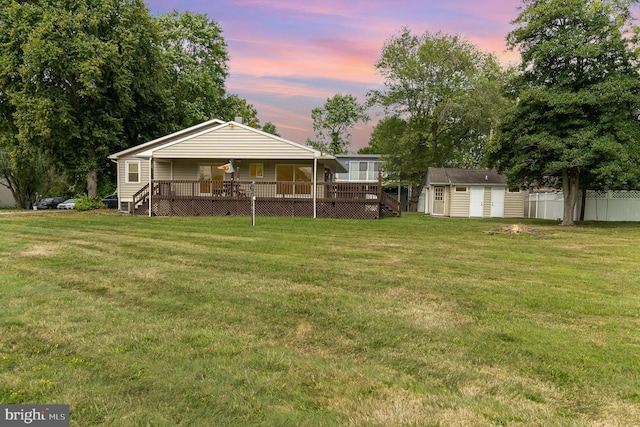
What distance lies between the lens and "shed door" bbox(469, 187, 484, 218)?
77.7 ft

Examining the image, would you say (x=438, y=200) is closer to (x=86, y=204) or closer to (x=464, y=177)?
(x=464, y=177)

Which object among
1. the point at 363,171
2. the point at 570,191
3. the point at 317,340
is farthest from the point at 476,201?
the point at 317,340

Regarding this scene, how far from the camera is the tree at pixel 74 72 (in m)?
19.8

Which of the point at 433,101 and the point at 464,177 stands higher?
the point at 433,101

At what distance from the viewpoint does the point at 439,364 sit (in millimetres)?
3088

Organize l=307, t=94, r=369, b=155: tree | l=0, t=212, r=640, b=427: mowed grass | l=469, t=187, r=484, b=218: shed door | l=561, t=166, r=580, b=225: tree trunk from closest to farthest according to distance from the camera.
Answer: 1. l=0, t=212, r=640, b=427: mowed grass
2. l=561, t=166, r=580, b=225: tree trunk
3. l=469, t=187, r=484, b=218: shed door
4. l=307, t=94, r=369, b=155: tree

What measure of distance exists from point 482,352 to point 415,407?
3.76 ft

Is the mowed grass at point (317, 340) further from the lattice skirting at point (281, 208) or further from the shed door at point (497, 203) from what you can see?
the shed door at point (497, 203)

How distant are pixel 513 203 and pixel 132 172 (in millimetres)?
21612

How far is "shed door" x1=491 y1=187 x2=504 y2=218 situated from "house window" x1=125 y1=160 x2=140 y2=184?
2002cm

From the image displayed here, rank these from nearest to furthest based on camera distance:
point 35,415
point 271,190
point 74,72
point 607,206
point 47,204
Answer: point 35,415
point 271,190
point 74,72
point 607,206
point 47,204

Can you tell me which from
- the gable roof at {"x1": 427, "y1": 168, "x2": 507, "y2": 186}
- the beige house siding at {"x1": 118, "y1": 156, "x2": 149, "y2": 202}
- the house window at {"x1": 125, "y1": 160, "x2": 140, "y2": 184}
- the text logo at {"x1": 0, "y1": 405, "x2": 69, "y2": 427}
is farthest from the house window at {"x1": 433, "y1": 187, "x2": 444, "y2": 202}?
the text logo at {"x1": 0, "y1": 405, "x2": 69, "y2": 427}

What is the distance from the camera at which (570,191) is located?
17297 millimetres

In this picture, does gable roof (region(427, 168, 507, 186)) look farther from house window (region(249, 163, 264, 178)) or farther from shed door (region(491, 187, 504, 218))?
house window (region(249, 163, 264, 178))
